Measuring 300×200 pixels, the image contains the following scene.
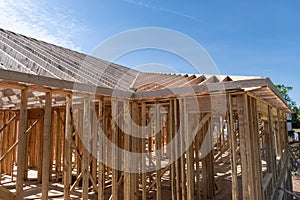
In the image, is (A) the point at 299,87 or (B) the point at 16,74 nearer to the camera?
(B) the point at 16,74

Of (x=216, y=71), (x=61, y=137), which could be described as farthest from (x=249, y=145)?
(x=61, y=137)

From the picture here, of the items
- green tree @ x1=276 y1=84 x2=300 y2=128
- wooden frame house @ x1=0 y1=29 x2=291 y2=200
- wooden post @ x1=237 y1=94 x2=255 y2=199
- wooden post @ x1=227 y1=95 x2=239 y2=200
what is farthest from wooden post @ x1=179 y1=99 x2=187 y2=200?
green tree @ x1=276 y1=84 x2=300 y2=128

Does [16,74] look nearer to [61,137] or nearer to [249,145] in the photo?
[249,145]

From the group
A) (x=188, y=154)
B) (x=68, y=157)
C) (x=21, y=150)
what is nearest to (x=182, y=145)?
(x=188, y=154)

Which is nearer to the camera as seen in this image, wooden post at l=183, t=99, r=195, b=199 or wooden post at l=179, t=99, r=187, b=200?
wooden post at l=183, t=99, r=195, b=199

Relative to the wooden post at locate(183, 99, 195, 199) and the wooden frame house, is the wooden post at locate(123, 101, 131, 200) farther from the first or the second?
the wooden post at locate(183, 99, 195, 199)

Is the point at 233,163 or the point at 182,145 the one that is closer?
the point at 233,163

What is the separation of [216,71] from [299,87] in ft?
171

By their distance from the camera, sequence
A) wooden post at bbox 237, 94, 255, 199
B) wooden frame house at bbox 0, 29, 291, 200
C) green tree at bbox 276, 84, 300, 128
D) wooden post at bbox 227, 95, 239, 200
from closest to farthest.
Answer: wooden frame house at bbox 0, 29, 291, 200 < wooden post at bbox 237, 94, 255, 199 < wooden post at bbox 227, 95, 239, 200 < green tree at bbox 276, 84, 300, 128

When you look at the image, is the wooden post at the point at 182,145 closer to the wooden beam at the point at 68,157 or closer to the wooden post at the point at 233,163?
the wooden post at the point at 233,163

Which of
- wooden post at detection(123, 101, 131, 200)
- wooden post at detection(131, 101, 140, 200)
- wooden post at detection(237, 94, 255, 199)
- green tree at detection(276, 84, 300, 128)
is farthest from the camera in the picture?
green tree at detection(276, 84, 300, 128)

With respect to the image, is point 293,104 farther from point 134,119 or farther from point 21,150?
point 21,150

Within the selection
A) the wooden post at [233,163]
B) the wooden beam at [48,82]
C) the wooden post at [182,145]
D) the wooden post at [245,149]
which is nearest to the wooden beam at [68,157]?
the wooden beam at [48,82]

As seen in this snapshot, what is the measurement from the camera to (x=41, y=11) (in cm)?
740
